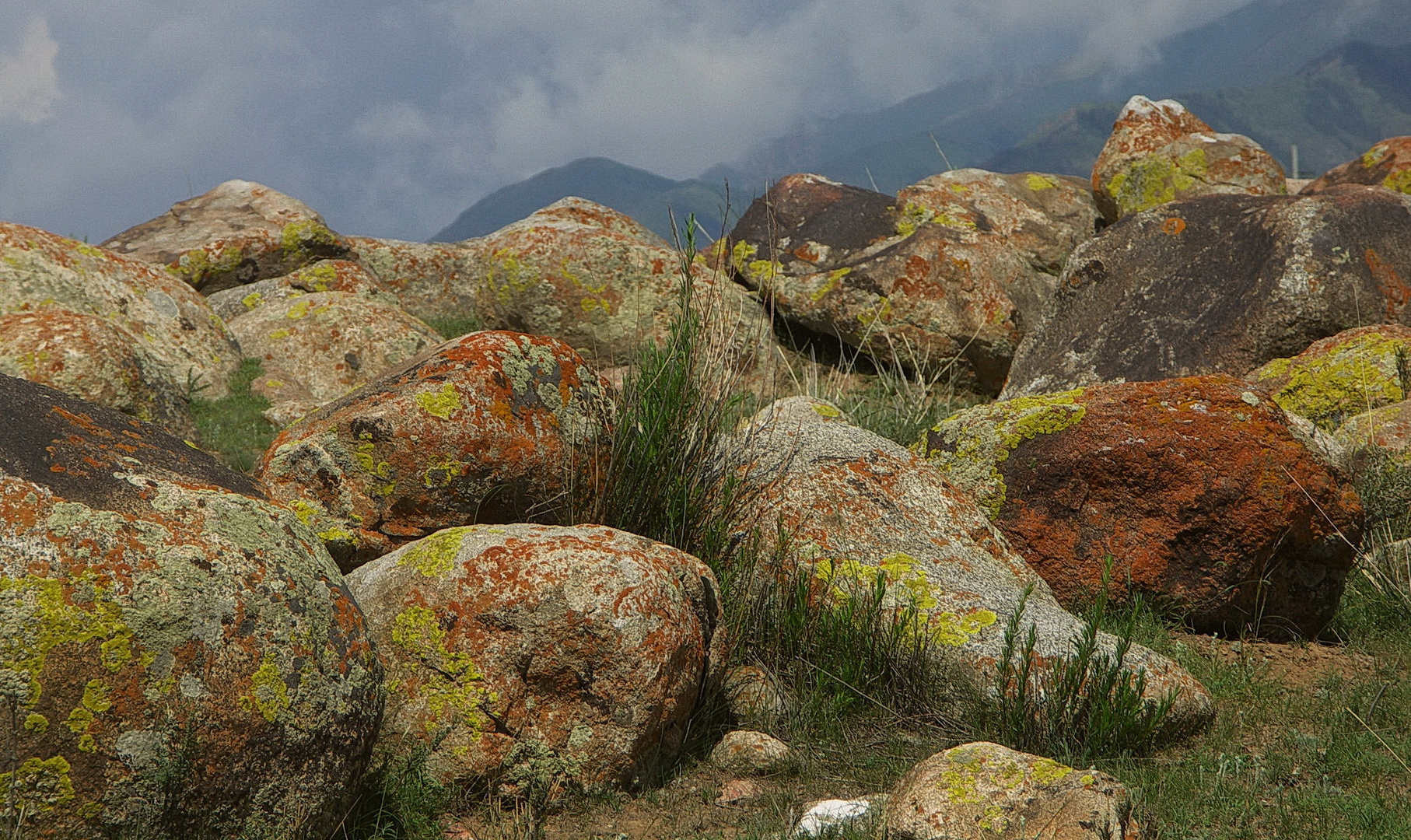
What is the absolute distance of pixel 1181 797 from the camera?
374cm

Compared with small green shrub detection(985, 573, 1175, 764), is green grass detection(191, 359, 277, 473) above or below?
above

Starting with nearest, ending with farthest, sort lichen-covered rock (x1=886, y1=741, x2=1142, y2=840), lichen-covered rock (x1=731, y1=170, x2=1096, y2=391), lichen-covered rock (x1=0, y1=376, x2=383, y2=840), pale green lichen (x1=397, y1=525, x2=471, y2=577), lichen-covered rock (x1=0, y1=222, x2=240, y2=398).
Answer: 1. lichen-covered rock (x1=0, y1=376, x2=383, y2=840)
2. lichen-covered rock (x1=886, y1=741, x2=1142, y2=840)
3. pale green lichen (x1=397, y1=525, x2=471, y2=577)
4. lichen-covered rock (x1=0, y1=222, x2=240, y2=398)
5. lichen-covered rock (x1=731, y1=170, x2=1096, y2=391)

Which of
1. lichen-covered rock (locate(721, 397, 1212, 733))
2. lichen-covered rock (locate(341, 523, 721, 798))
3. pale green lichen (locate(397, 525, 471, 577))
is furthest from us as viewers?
lichen-covered rock (locate(721, 397, 1212, 733))

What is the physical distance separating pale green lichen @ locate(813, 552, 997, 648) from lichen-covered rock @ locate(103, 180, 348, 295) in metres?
10.8

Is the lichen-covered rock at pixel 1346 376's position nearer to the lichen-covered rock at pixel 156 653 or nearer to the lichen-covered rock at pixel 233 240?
the lichen-covered rock at pixel 156 653

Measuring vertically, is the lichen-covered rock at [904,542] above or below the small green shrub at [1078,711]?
above

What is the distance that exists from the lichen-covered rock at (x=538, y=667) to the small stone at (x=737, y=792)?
314mm

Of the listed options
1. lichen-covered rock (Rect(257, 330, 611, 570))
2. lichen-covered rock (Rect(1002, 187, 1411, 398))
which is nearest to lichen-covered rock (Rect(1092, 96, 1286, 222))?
lichen-covered rock (Rect(1002, 187, 1411, 398))

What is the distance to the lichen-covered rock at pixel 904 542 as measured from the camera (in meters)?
4.56

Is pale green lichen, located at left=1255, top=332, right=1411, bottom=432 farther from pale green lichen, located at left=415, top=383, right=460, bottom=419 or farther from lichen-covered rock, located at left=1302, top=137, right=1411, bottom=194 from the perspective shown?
pale green lichen, located at left=415, top=383, right=460, bottom=419

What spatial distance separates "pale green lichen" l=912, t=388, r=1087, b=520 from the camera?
19.7ft

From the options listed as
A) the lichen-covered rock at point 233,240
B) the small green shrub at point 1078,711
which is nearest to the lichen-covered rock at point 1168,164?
the small green shrub at point 1078,711

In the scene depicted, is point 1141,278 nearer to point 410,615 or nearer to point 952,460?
point 952,460

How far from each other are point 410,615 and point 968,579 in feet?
9.02
